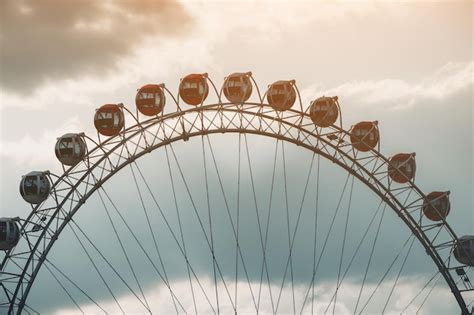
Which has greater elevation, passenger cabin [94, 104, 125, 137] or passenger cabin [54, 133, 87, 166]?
passenger cabin [94, 104, 125, 137]

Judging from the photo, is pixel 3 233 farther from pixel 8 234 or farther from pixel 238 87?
pixel 238 87

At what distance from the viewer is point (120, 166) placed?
45.7 meters

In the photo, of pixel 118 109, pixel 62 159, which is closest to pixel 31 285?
pixel 62 159

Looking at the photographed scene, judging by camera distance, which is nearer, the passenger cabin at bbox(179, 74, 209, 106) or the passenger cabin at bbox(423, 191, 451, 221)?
the passenger cabin at bbox(179, 74, 209, 106)

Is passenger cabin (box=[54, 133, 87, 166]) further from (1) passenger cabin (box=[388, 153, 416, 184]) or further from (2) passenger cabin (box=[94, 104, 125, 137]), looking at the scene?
(1) passenger cabin (box=[388, 153, 416, 184])

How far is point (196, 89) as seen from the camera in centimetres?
4475

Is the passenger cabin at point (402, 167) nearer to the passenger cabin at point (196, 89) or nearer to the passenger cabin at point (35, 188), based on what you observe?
the passenger cabin at point (196, 89)

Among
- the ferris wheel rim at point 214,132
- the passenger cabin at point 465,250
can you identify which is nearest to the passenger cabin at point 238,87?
the ferris wheel rim at point 214,132

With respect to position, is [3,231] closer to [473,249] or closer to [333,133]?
[333,133]

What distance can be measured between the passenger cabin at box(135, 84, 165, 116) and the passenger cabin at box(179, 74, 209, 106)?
1.24m

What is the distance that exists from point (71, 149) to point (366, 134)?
45.3 feet

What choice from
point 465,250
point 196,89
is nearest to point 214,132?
point 196,89

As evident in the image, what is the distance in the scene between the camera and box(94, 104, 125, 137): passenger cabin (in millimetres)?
45844

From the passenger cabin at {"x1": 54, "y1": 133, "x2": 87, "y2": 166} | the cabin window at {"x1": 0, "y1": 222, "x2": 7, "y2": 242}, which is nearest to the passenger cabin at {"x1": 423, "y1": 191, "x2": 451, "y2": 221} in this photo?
the passenger cabin at {"x1": 54, "y1": 133, "x2": 87, "y2": 166}
